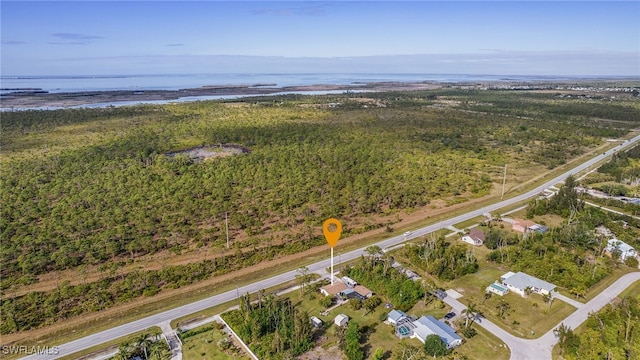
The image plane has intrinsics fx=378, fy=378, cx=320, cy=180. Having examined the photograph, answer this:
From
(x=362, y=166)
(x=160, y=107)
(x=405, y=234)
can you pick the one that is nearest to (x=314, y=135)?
(x=362, y=166)

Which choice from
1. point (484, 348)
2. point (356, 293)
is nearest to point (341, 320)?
point (356, 293)

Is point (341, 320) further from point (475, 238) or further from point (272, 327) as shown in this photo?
point (475, 238)

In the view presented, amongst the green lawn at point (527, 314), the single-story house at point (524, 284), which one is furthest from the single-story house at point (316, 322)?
the single-story house at point (524, 284)

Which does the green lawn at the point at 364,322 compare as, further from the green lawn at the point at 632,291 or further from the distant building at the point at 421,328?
the green lawn at the point at 632,291

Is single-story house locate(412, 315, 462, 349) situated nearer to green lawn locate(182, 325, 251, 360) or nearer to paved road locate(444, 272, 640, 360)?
paved road locate(444, 272, 640, 360)

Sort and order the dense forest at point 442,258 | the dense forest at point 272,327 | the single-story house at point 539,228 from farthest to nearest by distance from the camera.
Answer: the single-story house at point 539,228, the dense forest at point 442,258, the dense forest at point 272,327

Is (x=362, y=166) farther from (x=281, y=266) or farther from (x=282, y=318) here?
(x=282, y=318)

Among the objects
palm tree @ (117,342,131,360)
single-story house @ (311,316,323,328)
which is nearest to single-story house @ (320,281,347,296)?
single-story house @ (311,316,323,328)

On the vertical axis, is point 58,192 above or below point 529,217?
above
